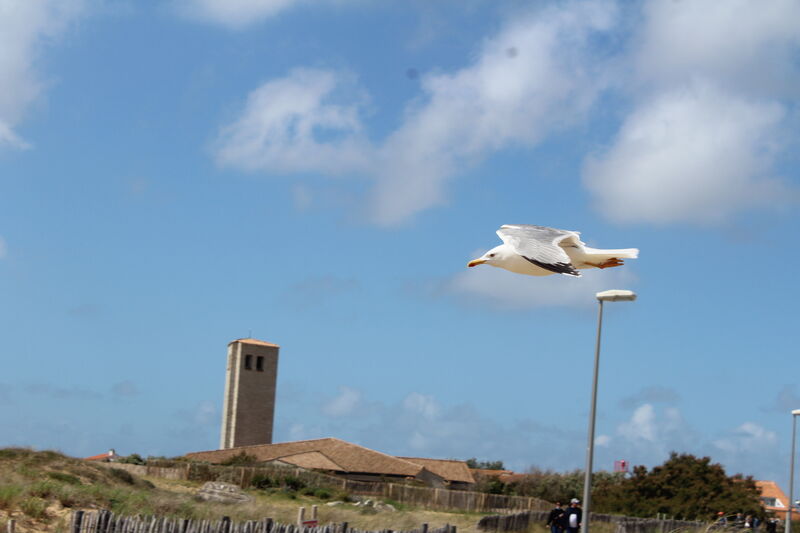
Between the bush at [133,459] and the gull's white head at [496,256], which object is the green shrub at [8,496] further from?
the bush at [133,459]

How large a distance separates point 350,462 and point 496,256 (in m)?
53.8

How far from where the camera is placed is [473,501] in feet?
145

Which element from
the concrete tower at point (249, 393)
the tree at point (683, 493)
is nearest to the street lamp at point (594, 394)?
the tree at point (683, 493)

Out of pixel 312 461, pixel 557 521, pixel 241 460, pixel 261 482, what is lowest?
pixel 261 482

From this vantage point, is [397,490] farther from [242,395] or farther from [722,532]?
[242,395]

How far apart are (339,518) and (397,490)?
19.7 m

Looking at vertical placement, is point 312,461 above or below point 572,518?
below

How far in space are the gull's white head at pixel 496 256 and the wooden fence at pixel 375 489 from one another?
107 feet

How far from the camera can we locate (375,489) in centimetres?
4856

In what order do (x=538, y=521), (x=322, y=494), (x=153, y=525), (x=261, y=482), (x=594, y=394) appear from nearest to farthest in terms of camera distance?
(x=153, y=525)
(x=594, y=394)
(x=538, y=521)
(x=322, y=494)
(x=261, y=482)

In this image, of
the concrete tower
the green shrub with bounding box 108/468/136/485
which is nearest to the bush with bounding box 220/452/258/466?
the green shrub with bounding box 108/468/136/485

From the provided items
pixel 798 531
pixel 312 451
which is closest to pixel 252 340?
pixel 312 451

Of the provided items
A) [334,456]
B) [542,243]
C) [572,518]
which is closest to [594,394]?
[572,518]

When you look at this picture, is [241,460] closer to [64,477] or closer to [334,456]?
[334,456]
